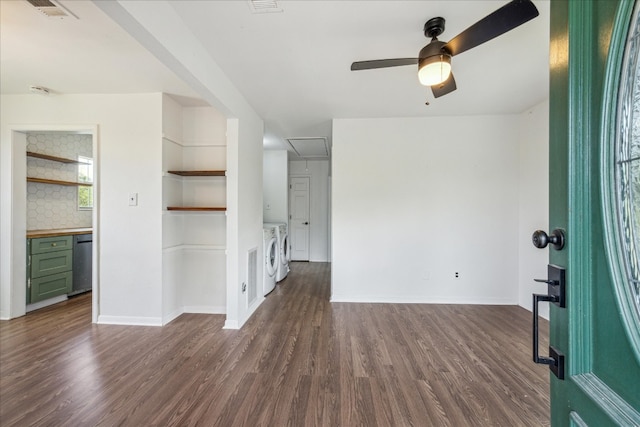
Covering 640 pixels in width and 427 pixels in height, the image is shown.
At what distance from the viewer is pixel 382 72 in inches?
89.5

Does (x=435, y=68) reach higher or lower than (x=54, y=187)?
higher

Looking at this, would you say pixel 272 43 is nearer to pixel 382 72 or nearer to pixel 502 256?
pixel 382 72

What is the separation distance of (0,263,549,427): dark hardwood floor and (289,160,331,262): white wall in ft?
10.00

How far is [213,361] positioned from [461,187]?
3314mm

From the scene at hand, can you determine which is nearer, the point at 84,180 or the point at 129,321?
the point at 129,321

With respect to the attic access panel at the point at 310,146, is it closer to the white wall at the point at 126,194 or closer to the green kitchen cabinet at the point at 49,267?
the white wall at the point at 126,194

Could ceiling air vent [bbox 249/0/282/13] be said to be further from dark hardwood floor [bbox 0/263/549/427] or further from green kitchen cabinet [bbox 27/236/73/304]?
green kitchen cabinet [bbox 27/236/73/304]

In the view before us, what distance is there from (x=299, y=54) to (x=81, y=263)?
12.8ft

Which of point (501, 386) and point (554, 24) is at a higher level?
point (554, 24)

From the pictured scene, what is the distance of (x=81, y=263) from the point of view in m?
3.51

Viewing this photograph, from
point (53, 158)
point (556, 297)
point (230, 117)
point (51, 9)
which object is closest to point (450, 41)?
point (556, 297)

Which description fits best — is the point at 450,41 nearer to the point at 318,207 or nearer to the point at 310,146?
the point at 310,146

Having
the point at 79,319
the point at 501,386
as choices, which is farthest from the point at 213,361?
the point at 501,386

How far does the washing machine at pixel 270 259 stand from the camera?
144 inches
